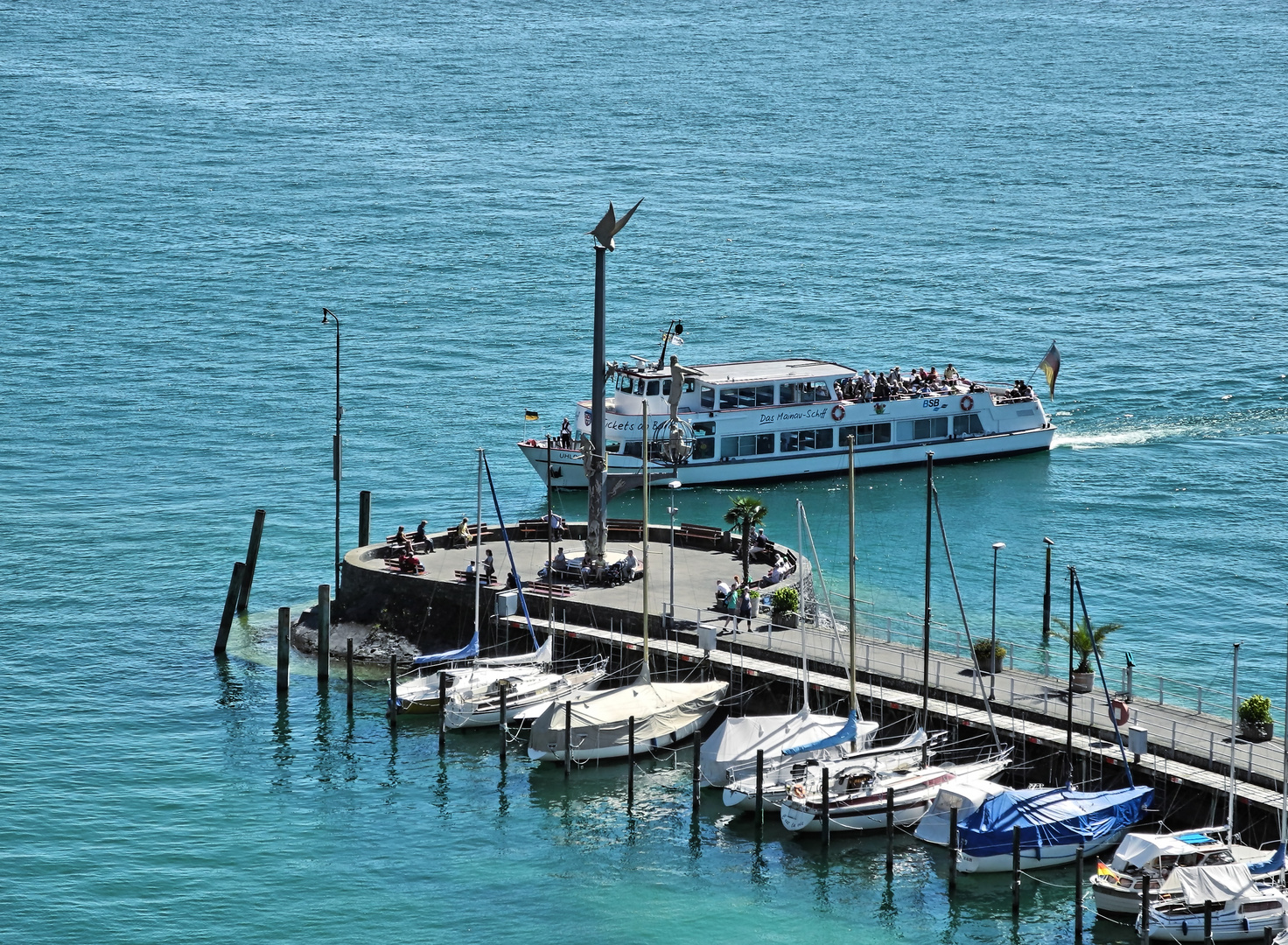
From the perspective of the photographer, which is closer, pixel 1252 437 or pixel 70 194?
pixel 1252 437

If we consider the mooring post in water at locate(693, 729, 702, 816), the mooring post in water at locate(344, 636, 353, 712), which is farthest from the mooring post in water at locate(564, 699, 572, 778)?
the mooring post in water at locate(344, 636, 353, 712)

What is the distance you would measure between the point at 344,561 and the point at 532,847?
59.7 ft

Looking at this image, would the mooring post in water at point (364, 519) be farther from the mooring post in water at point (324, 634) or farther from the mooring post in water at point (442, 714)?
the mooring post in water at point (442, 714)

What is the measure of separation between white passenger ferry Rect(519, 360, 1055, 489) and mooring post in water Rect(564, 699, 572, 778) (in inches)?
1197

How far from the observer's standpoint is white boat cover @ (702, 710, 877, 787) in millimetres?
56219

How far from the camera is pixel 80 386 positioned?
355 ft

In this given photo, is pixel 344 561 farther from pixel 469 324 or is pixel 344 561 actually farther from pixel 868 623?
pixel 469 324

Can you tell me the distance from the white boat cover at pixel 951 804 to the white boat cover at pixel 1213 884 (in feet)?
19.6

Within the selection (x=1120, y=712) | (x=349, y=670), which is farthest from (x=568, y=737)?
(x=1120, y=712)

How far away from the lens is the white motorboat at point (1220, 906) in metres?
46.0

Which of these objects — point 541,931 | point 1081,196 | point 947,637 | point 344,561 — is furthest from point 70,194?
point 541,931

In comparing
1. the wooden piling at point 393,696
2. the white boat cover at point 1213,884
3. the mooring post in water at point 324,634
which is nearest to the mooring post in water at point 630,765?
the wooden piling at point 393,696

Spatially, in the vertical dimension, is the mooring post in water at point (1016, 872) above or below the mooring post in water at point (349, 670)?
below

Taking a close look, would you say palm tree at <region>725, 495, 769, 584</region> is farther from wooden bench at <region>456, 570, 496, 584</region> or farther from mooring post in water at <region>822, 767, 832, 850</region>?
mooring post in water at <region>822, 767, 832, 850</region>
